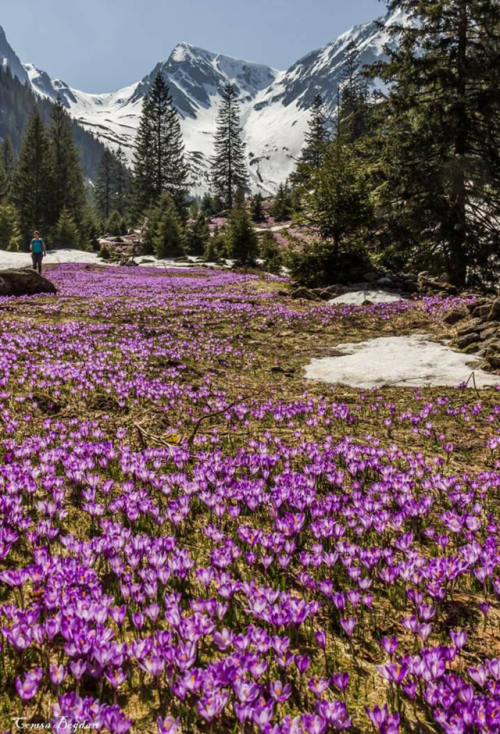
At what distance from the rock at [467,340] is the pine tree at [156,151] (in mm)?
75494

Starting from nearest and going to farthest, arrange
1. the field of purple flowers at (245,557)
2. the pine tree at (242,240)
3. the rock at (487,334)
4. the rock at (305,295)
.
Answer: the field of purple flowers at (245,557) < the rock at (487,334) < the rock at (305,295) < the pine tree at (242,240)

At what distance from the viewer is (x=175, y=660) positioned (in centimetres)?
183

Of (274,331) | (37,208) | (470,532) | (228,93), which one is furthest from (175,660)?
(228,93)

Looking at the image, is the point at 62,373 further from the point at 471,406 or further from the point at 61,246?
the point at 61,246

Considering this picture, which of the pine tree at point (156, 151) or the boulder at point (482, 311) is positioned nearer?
the boulder at point (482, 311)

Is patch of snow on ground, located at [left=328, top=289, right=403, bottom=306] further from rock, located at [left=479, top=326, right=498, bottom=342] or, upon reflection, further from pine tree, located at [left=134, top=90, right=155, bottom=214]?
pine tree, located at [left=134, top=90, right=155, bottom=214]

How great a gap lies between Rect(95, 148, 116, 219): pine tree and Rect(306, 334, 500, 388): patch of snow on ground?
114 meters

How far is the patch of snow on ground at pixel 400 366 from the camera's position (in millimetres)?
7656

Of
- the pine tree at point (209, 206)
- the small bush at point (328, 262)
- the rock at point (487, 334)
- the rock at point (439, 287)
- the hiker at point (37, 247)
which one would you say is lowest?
the rock at point (487, 334)

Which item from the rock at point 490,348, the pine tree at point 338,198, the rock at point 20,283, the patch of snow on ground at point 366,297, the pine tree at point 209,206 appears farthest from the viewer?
the pine tree at point 209,206

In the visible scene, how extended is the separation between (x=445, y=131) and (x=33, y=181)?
66648mm

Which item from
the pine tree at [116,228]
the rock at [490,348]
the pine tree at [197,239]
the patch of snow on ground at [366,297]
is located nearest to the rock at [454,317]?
the rock at [490,348]

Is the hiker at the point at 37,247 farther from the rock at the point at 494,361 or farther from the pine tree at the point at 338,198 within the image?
the rock at the point at 494,361

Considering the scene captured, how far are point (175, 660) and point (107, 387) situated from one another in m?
5.50
